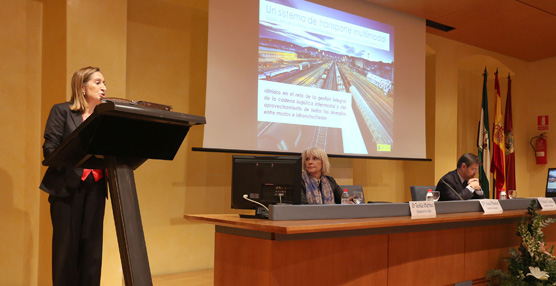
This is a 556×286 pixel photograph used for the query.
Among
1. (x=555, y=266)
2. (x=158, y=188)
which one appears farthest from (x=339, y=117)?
(x=555, y=266)

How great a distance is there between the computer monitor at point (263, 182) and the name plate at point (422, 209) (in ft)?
2.10

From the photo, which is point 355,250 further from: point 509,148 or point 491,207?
point 509,148

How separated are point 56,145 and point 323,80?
10.1ft

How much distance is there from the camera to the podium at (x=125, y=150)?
0.73 m

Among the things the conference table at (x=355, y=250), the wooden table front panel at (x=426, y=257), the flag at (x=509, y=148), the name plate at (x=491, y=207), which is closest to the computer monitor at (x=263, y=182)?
the conference table at (x=355, y=250)

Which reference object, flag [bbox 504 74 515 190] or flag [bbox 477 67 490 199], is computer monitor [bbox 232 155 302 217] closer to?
flag [bbox 477 67 490 199]

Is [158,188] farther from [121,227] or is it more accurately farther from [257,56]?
[121,227]

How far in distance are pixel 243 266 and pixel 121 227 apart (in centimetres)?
133

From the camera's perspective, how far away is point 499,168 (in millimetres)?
6508

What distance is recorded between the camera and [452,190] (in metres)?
3.46

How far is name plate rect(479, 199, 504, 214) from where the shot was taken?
2.90m

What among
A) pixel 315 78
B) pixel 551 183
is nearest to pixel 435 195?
pixel 315 78

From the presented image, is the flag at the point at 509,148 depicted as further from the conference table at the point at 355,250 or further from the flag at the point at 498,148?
the conference table at the point at 355,250

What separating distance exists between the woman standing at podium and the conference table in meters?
0.45
